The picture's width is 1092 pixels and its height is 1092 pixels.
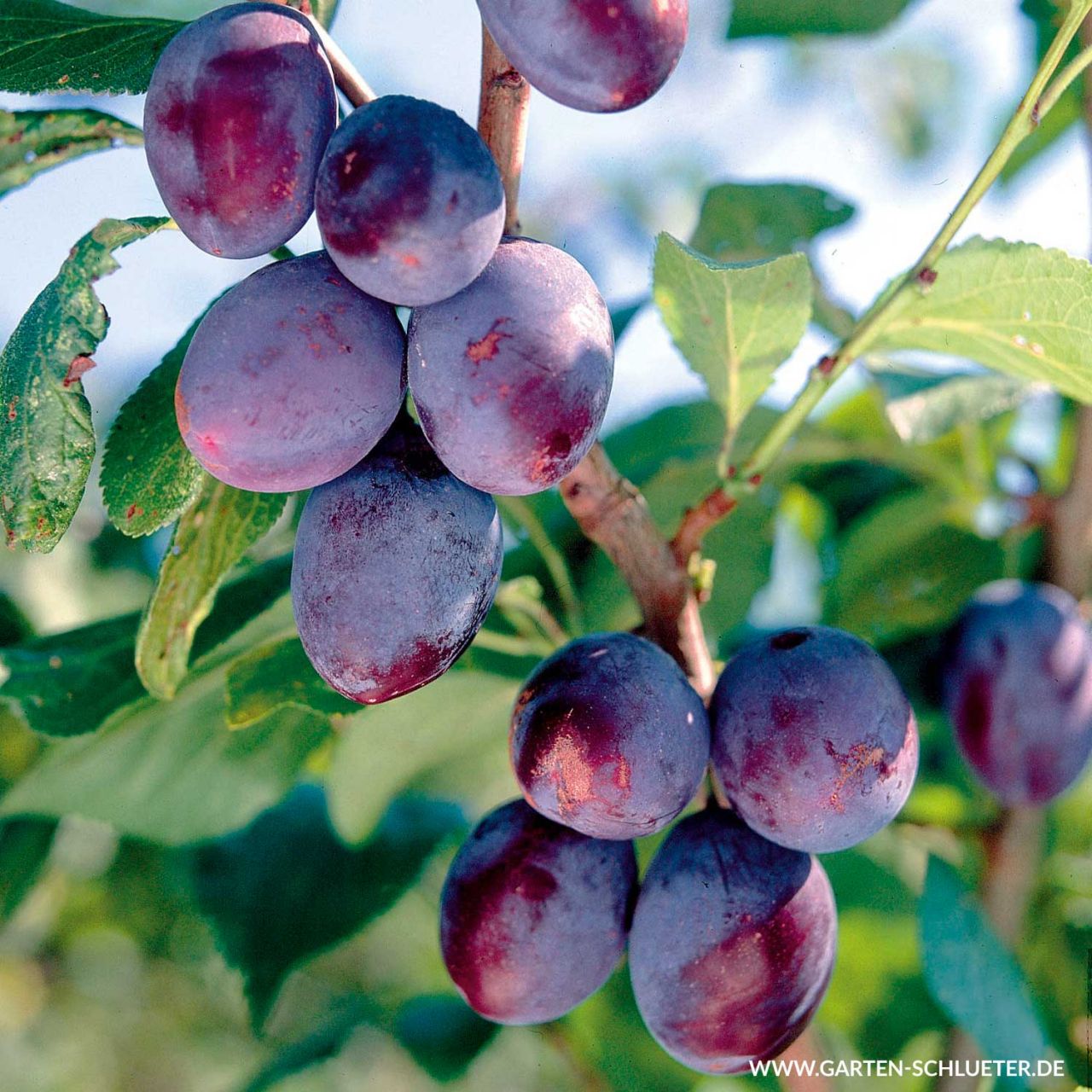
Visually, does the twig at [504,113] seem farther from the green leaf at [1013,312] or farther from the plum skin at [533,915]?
the plum skin at [533,915]

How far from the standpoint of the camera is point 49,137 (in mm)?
702

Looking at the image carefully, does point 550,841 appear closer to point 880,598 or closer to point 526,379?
point 526,379

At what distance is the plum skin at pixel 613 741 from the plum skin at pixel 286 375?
0.71 ft

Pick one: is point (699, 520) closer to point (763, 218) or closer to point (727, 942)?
point (727, 942)

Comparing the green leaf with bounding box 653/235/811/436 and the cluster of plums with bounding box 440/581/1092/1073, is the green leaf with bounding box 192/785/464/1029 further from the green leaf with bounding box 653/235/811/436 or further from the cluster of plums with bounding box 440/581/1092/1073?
the green leaf with bounding box 653/235/811/436

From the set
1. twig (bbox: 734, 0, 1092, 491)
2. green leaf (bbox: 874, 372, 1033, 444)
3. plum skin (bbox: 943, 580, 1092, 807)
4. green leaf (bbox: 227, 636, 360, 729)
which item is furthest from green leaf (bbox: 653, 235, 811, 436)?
Answer: plum skin (bbox: 943, 580, 1092, 807)

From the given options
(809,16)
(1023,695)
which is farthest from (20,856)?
(809,16)

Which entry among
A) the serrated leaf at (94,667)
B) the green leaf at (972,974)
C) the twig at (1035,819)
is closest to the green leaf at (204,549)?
the serrated leaf at (94,667)

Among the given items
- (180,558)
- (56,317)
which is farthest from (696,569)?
(56,317)

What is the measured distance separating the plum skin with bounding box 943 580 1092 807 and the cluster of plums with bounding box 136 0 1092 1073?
1.93 feet

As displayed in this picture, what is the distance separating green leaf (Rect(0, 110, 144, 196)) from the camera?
69cm

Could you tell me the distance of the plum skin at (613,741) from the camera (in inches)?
25.5

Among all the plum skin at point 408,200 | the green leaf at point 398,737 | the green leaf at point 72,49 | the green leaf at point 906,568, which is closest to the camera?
the plum skin at point 408,200

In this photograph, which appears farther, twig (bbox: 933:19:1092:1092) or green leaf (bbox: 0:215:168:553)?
twig (bbox: 933:19:1092:1092)
